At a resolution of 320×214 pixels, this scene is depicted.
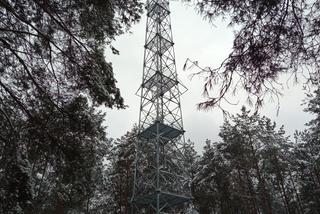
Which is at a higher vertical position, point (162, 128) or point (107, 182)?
point (107, 182)

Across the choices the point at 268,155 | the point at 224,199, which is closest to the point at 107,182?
the point at 224,199

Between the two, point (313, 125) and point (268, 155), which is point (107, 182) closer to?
point (268, 155)

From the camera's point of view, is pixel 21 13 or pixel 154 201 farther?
pixel 154 201

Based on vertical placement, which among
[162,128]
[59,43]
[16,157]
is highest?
[162,128]

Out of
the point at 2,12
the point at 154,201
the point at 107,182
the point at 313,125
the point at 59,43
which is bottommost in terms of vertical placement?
the point at 154,201

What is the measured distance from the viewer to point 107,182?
78.7 ft

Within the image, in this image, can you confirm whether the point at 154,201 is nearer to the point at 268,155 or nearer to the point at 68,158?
the point at 68,158

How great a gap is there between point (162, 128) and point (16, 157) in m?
7.92

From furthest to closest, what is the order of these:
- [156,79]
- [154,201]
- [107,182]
A: [107,182], [156,79], [154,201]

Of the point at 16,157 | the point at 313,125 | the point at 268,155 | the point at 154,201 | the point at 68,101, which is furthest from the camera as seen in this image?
the point at 268,155

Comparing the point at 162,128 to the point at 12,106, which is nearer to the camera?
the point at 12,106

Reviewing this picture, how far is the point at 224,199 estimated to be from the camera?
2456 centimetres

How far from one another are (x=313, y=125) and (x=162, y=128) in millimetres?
14069

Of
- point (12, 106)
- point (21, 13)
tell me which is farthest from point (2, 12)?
point (12, 106)
